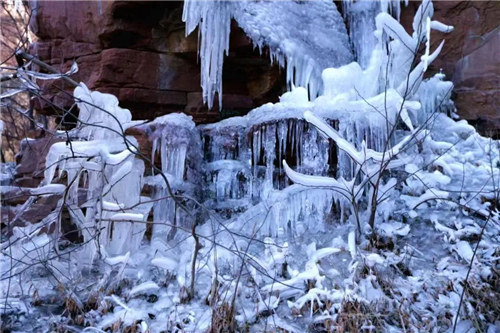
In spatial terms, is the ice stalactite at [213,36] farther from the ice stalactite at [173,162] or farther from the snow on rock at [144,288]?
the snow on rock at [144,288]

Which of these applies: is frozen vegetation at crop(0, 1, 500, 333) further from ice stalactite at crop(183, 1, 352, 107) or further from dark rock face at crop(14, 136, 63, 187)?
dark rock face at crop(14, 136, 63, 187)

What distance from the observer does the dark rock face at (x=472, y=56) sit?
5.74 meters

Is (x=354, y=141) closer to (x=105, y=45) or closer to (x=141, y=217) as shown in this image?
(x=141, y=217)

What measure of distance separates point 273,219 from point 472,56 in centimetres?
413

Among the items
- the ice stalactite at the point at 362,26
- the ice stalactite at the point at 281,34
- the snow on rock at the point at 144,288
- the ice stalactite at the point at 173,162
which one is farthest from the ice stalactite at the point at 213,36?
the snow on rock at the point at 144,288

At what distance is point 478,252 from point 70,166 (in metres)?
3.31

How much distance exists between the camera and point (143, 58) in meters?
5.96

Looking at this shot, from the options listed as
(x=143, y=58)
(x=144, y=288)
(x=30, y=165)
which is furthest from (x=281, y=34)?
(x=144, y=288)

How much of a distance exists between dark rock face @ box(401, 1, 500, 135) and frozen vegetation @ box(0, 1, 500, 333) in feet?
1.44

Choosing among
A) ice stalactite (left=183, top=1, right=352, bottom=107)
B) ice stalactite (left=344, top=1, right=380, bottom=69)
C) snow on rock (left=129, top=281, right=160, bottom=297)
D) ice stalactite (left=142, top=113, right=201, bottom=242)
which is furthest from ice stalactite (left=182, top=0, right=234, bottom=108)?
snow on rock (left=129, top=281, right=160, bottom=297)

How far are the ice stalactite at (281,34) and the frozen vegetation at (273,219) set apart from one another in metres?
0.03

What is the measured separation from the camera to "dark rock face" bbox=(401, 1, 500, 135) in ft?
18.8

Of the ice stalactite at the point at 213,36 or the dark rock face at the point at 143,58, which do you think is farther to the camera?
the dark rock face at the point at 143,58

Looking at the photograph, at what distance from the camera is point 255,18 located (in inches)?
222
